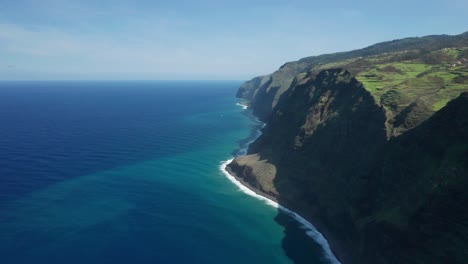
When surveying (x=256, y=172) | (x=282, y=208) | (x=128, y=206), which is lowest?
(x=282, y=208)

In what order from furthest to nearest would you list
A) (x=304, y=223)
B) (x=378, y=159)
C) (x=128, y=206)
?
(x=128, y=206) → (x=304, y=223) → (x=378, y=159)

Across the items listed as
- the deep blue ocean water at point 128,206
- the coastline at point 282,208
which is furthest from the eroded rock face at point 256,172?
the deep blue ocean water at point 128,206

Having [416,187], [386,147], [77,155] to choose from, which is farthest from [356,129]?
[77,155]

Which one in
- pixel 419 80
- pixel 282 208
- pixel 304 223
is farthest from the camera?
pixel 419 80

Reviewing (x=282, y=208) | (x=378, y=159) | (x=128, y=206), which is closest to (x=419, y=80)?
(x=378, y=159)

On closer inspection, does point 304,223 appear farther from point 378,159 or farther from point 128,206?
point 128,206

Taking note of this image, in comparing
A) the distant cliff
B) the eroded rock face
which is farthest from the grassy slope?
the eroded rock face

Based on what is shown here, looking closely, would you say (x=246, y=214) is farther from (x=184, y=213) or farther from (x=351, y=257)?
(x=351, y=257)
